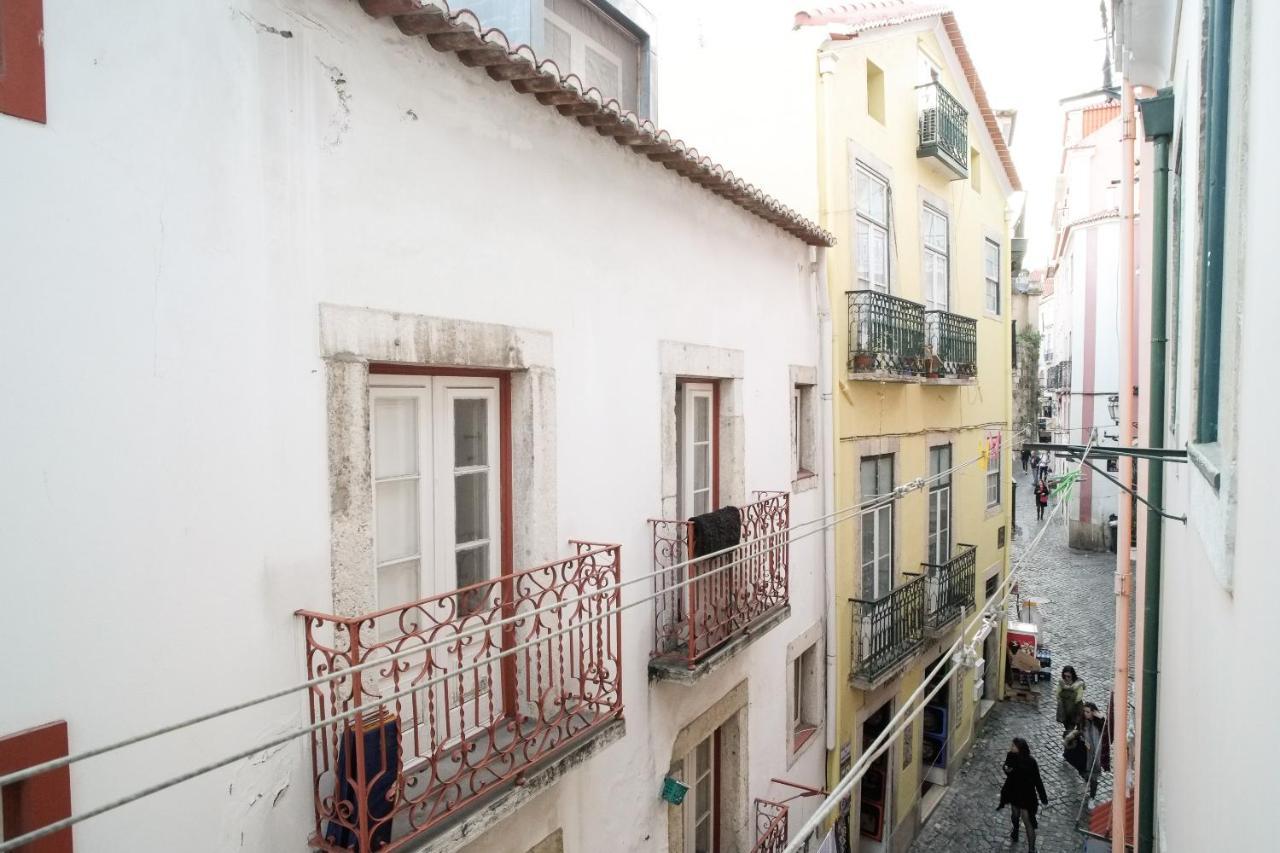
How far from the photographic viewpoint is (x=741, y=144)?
951 cm

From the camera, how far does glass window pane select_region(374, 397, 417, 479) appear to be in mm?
4094

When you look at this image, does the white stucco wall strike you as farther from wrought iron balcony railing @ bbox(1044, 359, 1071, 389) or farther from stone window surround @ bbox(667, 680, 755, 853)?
wrought iron balcony railing @ bbox(1044, 359, 1071, 389)

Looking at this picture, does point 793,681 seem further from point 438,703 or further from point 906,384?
point 438,703

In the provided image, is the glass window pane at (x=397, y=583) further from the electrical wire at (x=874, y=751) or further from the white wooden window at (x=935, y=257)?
the white wooden window at (x=935, y=257)

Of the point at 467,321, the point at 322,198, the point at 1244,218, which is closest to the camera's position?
the point at 1244,218

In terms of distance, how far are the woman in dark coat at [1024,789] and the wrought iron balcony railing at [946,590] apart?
1.81 m

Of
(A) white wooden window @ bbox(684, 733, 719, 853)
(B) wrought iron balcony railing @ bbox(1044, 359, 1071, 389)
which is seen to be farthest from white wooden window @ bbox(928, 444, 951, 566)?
(B) wrought iron balcony railing @ bbox(1044, 359, 1071, 389)

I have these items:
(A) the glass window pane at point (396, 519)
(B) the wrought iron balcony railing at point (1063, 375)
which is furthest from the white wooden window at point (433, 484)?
(B) the wrought iron balcony railing at point (1063, 375)

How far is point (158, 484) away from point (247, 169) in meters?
1.32

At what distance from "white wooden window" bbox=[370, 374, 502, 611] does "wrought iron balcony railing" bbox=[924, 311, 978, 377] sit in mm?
8014

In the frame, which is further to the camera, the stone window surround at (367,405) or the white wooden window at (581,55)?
the white wooden window at (581,55)

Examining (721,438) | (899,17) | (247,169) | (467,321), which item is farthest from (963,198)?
(247,169)

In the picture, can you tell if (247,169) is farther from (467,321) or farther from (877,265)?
(877,265)

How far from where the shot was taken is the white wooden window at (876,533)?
33.3 feet
